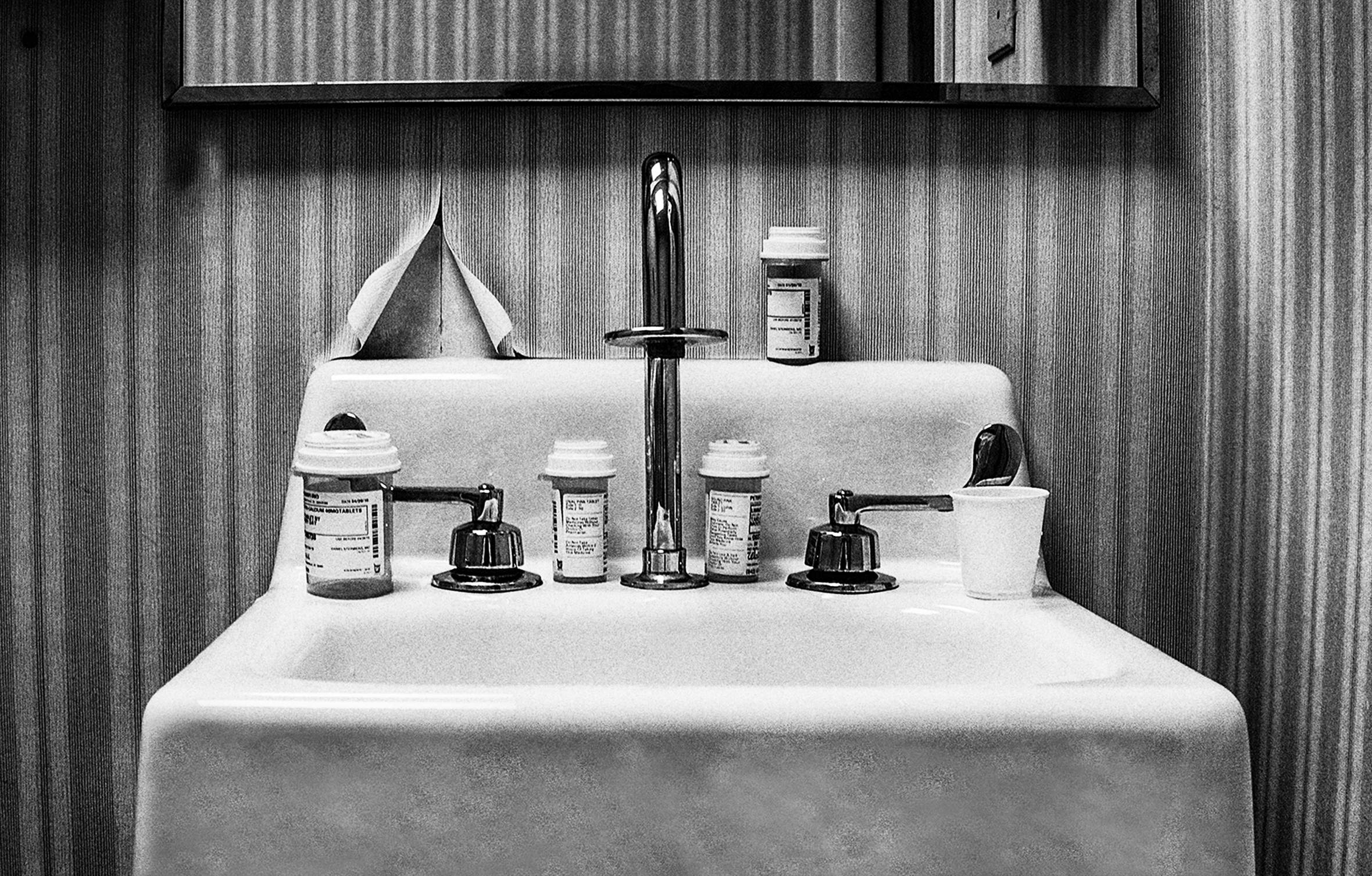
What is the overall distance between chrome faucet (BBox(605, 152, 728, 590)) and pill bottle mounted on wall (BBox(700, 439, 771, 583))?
2 centimetres

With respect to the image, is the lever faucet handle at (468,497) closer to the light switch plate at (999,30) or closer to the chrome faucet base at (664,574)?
the chrome faucet base at (664,574)

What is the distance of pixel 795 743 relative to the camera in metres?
0.58

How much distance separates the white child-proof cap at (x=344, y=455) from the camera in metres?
0.88

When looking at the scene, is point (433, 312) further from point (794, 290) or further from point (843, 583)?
point (843, 583)

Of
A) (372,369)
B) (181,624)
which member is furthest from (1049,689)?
(181,624)

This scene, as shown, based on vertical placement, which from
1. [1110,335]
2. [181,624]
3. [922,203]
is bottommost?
[181,624]

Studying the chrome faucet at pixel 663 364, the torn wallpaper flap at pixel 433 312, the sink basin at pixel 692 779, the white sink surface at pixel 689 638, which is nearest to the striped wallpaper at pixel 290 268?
the torn wallpaper flap at pixel 433 312

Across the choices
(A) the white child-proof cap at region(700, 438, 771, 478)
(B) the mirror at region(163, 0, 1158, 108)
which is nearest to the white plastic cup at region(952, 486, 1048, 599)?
(A) the white child-proof cap at region(700, 438, 771, 478)

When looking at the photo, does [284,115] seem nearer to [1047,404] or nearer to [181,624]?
[181,624]

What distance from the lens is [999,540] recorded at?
0.91 metres

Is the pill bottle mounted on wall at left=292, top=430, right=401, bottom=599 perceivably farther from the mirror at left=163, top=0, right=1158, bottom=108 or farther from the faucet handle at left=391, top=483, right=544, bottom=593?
the mirror at left=163, top=0, right=1158, bottom=108

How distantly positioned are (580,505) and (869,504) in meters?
0.23

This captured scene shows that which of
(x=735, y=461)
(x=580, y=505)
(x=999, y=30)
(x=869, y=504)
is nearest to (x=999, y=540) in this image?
(x=869, y=504)

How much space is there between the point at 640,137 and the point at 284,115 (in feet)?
1.04
